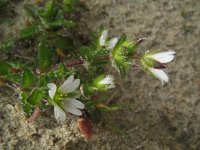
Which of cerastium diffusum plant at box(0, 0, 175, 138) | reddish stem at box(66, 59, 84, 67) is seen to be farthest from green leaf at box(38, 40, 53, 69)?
reddish stem at box(66, 59, 84, 67)

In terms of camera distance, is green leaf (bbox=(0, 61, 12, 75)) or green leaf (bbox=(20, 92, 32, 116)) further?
green leaf (bbox=(0, 61, 12, 75))

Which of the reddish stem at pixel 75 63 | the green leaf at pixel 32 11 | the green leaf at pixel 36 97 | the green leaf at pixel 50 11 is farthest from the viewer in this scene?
the green leaf at pixel 32 11

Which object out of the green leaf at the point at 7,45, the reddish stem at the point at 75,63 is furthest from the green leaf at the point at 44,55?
the green leaf at the point at 7,45

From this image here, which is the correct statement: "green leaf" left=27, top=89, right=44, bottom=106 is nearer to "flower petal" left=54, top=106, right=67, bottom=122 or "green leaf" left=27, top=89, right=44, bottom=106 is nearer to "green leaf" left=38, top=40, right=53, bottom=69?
"flower petal" left=54, top=106, right=67, bottom=122

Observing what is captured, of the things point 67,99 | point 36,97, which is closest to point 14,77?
point 36,97

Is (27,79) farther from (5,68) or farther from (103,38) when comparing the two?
(103,38)

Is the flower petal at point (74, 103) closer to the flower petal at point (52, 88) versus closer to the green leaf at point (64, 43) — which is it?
the flower petal at point (52, 88)
